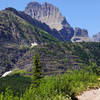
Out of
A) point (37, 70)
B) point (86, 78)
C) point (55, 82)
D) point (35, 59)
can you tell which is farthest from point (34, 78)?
point (55, 82)

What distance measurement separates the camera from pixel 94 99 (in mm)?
13414

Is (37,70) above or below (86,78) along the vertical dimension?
below

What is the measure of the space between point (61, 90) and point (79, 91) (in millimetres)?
1934

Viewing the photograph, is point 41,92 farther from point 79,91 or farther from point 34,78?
point 34,78

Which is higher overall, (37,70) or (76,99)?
(76,99)

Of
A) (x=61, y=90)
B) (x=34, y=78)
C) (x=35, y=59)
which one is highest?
(x=61, y=90)

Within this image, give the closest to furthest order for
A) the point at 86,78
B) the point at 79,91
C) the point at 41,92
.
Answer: the point at 41,92 → the point at 79,91 → the point at 86,78

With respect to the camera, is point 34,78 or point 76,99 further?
point 34,78

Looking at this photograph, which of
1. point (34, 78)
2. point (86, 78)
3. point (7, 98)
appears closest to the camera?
point (7, 98)

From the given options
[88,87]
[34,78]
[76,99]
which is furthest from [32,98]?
[34,78]

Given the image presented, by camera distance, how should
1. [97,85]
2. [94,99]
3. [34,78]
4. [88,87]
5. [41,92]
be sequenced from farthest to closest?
[34,78], [97,85], [88,87], [41,92], [94,99]

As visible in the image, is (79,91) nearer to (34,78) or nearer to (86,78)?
(86,78)

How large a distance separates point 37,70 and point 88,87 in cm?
6407

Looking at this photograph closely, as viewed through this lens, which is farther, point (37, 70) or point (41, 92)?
point (37, 70)
